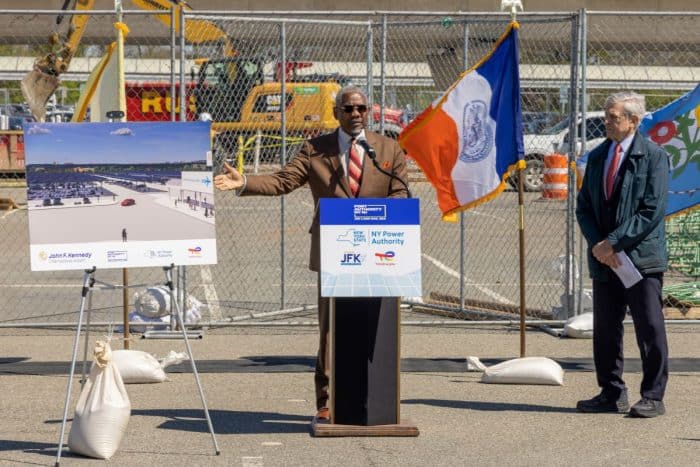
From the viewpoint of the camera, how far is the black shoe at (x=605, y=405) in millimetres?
7758

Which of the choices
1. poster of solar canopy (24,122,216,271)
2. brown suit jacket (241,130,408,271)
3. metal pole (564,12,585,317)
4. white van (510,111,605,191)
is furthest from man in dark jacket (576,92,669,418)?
white van (510,111,605,191)

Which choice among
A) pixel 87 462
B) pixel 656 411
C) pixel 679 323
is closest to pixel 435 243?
pixel 679 323

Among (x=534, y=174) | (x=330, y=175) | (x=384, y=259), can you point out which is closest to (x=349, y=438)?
(x=384, y=259)

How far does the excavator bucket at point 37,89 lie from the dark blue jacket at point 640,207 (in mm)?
9022

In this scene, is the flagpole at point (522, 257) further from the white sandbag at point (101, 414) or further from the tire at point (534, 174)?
the tire at point (534, 174)

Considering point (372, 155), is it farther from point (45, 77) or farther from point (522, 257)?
point (45, 77)

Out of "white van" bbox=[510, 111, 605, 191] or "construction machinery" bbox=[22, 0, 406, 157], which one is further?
"white van" bbox=[510, 111, 605, 191]

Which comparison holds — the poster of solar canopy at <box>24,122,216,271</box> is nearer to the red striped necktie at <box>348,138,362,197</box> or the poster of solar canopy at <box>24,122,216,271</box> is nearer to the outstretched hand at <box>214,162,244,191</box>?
the outstretched hand at <box>214,162,244,191</box>

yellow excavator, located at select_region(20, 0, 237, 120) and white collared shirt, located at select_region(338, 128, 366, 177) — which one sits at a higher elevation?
yellow excavator, located at select_region(20, 0, 237, 120)

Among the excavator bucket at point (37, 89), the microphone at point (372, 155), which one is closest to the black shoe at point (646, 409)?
the microphone at point (372, 155)

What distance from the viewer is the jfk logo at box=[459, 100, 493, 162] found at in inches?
368

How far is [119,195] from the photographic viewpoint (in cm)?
719

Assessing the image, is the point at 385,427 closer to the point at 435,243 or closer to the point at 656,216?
the point at 656,216

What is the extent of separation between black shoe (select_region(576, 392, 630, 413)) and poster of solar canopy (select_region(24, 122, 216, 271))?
2.49 metres
